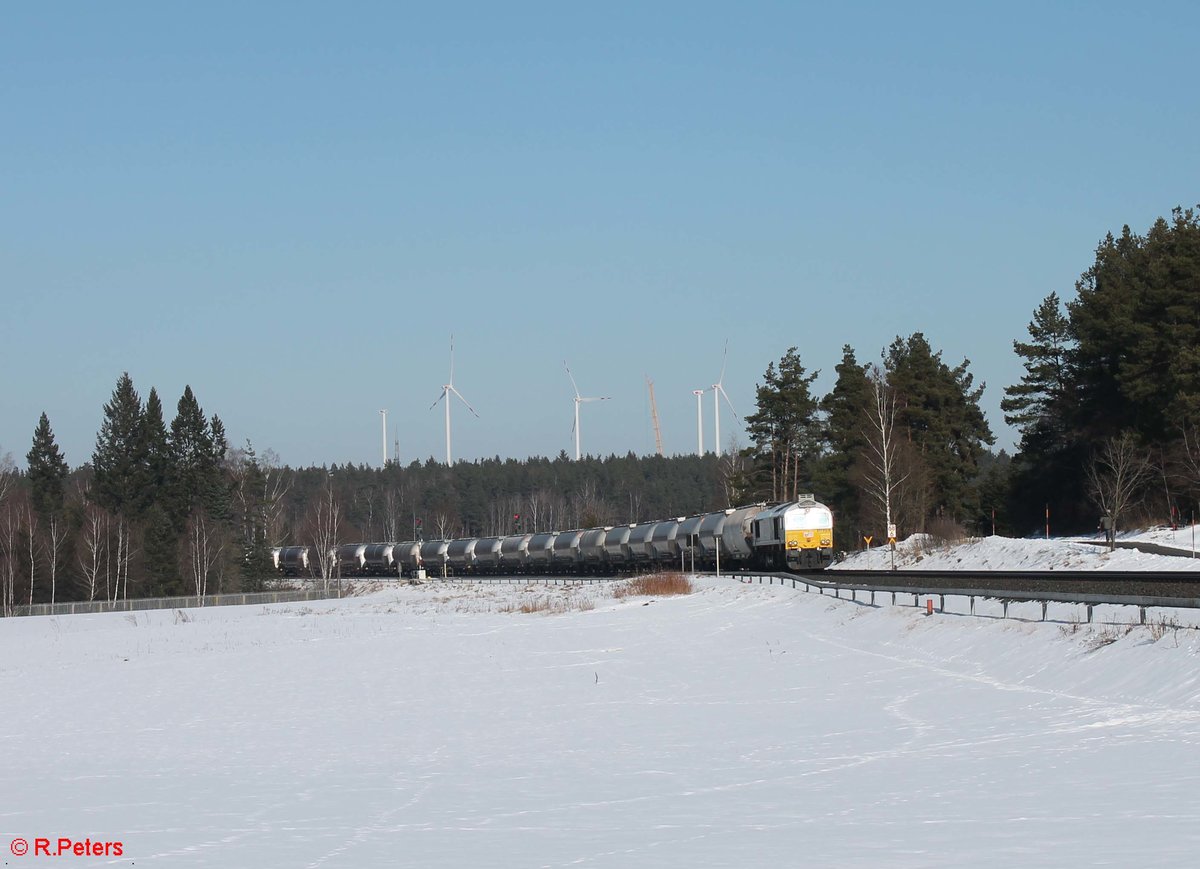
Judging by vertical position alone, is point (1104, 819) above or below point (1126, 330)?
below

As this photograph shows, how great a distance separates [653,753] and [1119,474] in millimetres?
46678

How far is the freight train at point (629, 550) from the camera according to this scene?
2474 inches

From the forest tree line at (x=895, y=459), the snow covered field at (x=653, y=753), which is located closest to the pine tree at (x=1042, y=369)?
the forest tree line at (x=895, y=459)

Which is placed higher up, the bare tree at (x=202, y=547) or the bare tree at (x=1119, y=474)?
the bare tree at (x=1119, y=474)

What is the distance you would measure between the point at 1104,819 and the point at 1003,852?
4.88 feet

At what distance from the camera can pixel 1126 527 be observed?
60.6 m

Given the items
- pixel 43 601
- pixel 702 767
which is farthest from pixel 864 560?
pixel 43 601

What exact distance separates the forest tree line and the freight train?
6.18m

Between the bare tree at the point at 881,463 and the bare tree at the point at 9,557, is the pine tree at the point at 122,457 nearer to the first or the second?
the bare tree at the point at 9,557

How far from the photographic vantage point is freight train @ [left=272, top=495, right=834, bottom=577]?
206 feet

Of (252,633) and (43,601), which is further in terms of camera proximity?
(43,601)

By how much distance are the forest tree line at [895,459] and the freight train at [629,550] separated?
20.3 feet

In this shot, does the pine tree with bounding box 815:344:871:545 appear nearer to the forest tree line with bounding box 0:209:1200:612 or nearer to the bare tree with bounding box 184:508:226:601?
the forest tree line with bounding box 0:209:1200:612

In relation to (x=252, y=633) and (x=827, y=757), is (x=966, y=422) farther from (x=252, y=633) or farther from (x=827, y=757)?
(x=827, y=757)
